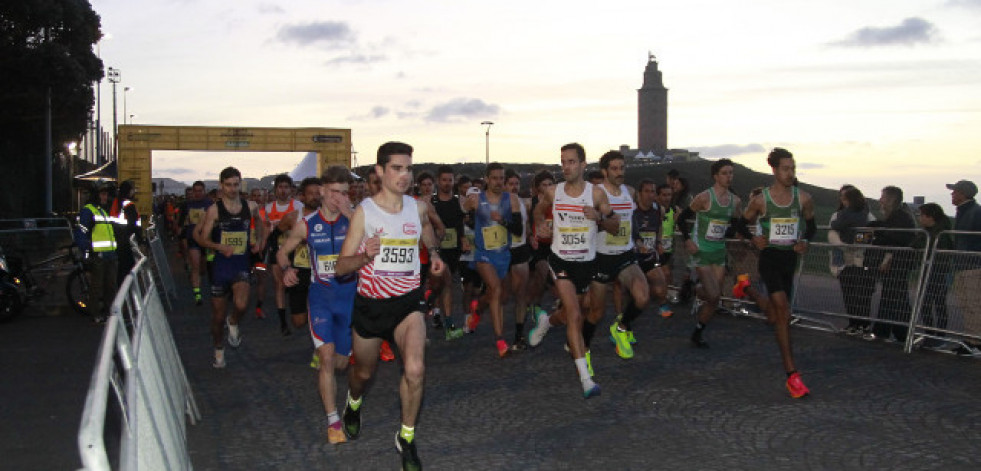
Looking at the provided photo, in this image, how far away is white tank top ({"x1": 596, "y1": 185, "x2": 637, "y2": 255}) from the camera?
8.71 meters

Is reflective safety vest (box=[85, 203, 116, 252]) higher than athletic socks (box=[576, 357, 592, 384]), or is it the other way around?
reflective safety vest (box=[85, 203, 116, 252])

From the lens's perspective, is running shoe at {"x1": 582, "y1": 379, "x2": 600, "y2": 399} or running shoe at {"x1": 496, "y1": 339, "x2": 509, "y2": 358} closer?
running shoe at {"x1": 582, "y1": 379, "x2": 600, "y2": 399}

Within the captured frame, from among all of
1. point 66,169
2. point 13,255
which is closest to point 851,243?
point 13,255

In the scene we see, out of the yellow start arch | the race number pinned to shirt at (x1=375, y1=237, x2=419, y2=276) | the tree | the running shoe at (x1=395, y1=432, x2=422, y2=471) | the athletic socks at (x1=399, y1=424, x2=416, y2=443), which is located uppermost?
the tree

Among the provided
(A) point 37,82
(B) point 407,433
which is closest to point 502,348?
(B) point 407,433

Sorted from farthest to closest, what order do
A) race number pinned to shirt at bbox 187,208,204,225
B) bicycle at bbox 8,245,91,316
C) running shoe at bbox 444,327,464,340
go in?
1. race number pinned to shirt at bbox 187,208,204,225
2. bicycle at bbox 8,245,91,316
3. running shoe at bbox 444,327,464,340

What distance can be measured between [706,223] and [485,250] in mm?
2535

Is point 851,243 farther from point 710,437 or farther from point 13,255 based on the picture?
point 13,255

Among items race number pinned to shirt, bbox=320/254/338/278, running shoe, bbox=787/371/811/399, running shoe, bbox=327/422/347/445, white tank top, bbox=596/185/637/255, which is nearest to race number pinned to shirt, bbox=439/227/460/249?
white tank top, bbox=596/185/637/255

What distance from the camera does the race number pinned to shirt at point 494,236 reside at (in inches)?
380

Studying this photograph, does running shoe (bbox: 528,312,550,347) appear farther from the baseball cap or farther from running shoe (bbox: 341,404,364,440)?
the baseball cap

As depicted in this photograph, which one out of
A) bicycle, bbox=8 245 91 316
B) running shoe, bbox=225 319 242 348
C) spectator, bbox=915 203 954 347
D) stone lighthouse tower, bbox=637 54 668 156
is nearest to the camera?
spectator, bbox=915 203 954 347

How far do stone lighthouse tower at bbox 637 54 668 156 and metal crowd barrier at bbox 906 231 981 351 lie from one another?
137297 mm

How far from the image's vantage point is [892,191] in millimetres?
10742
